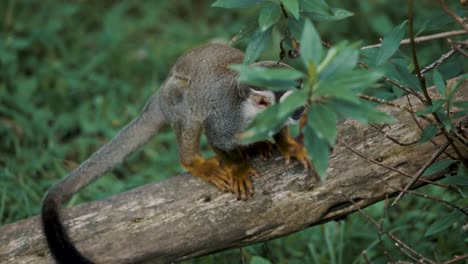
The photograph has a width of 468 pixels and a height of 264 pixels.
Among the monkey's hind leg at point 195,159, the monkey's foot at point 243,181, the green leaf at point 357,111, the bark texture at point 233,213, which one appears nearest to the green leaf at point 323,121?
the green leaf at point 357,111

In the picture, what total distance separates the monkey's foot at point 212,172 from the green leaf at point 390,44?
3.01ft

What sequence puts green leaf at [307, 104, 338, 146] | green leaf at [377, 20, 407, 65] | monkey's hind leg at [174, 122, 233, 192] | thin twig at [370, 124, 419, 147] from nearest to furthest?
green leaf at [307, 104, 338, 146] < green leaf at [377, 20, 407, 65] < thin twig at [370, 124, 419, 147] < monkey's hind leg at [174, 122, 233, 192]

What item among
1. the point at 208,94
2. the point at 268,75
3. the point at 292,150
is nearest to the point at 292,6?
the point at 268,75

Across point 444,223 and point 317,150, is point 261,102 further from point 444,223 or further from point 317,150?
point 317,150

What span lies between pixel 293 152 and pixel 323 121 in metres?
1.24

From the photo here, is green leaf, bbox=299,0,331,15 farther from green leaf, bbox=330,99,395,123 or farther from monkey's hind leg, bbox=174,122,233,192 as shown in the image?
monkey's hind leg, bbox=174,122,233,192

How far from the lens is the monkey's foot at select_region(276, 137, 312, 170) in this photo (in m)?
3.13

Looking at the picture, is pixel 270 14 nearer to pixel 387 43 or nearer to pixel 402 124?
pixel 387 43

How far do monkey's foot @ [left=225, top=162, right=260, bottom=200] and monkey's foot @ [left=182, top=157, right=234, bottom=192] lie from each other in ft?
0.07

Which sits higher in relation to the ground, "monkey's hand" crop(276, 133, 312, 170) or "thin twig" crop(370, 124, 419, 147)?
"thin twig" crop(370, 124, 419, 147)

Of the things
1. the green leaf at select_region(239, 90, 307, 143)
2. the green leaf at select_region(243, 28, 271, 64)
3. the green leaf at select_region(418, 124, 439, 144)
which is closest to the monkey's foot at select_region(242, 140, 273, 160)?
the green leaf at select_region(243, 28, 271, 64)

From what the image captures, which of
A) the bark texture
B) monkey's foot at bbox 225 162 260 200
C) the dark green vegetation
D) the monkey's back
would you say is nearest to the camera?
the bark texture

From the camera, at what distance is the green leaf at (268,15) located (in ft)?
8.25

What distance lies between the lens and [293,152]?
126 inches
